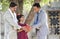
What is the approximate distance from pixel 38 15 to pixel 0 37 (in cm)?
150

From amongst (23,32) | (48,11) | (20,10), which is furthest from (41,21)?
(20,10)

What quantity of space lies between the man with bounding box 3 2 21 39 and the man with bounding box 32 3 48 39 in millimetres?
568

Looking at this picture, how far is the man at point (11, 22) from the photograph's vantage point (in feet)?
20.7

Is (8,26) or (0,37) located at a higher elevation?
(8,26)

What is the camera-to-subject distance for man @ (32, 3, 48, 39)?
21.7 ft

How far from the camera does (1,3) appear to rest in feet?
33.8

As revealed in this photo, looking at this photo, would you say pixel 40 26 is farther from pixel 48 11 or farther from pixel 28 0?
pixel 28 0

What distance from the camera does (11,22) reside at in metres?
6.34

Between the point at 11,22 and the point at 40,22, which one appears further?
the point at 40,22

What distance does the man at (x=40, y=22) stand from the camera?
6.62 meters

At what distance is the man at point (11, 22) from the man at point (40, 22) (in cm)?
57

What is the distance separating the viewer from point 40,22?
6.65 meters

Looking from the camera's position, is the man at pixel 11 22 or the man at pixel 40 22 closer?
the man at pixel 11 22

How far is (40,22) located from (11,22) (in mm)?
818
